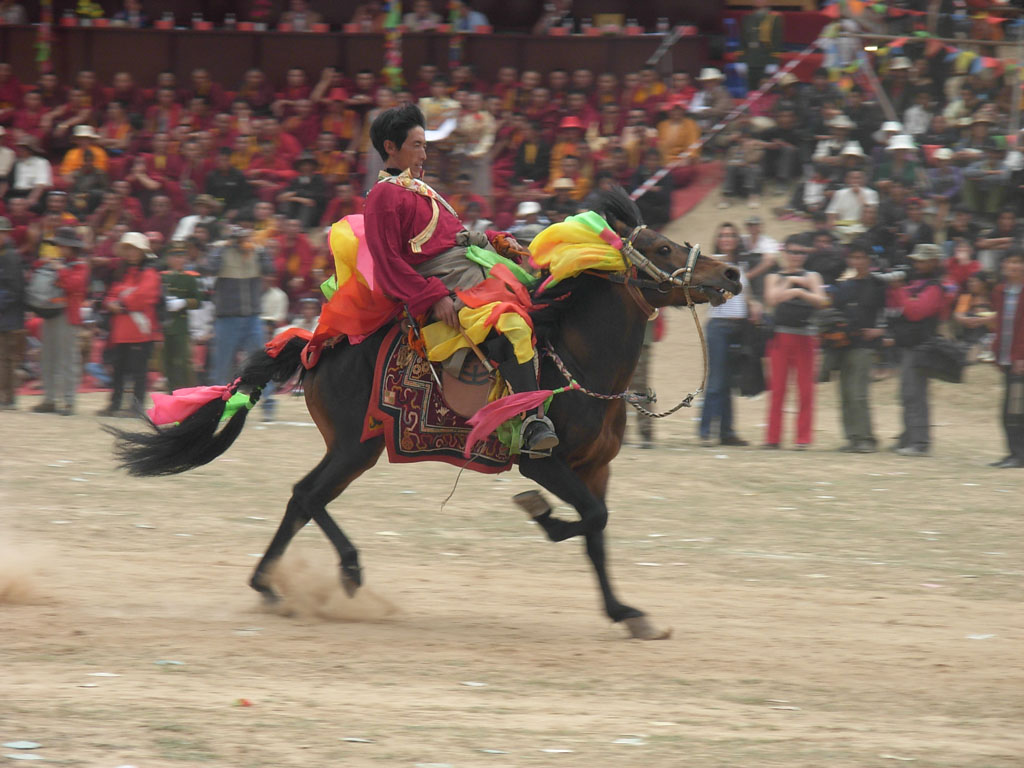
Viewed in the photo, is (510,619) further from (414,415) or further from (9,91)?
(9,91)

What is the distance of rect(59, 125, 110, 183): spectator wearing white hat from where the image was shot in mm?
18000

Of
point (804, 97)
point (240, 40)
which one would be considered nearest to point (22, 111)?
point (240, 40)

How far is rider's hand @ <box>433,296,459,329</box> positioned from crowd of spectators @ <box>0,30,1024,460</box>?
6.33 metres

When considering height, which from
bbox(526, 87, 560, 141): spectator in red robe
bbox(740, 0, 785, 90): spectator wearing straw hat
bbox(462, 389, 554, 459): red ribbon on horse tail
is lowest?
bbox(462, 389, 554, 459): red ribbon on horse tail

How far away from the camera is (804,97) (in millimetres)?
17766

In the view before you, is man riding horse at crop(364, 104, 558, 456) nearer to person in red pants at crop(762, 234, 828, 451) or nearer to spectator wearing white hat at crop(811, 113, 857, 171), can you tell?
person in red pants at crop(762, 234, 828, 451)

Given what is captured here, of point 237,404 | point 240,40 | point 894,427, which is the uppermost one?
point 240,40

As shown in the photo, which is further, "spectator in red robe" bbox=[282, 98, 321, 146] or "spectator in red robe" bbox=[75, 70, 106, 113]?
"spectator in red robe" bbox=[75, 70, 106, 113]

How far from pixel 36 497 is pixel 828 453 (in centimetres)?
720

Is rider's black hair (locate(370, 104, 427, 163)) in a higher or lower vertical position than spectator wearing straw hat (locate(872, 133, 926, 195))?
higher

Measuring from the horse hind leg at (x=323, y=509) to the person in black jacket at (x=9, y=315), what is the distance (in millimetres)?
7617

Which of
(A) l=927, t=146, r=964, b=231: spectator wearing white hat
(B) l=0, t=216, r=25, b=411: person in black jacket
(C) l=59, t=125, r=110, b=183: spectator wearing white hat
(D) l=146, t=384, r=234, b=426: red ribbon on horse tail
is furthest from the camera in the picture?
(C) l=59, t=125, r=110, b=183: spectator wearing white hat

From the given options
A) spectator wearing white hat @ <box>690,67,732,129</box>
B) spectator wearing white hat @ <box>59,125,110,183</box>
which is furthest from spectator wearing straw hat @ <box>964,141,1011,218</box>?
spectator wearing white hat @ <box>59,125,110,183</box>

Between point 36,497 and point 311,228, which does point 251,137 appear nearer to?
point 311,228
